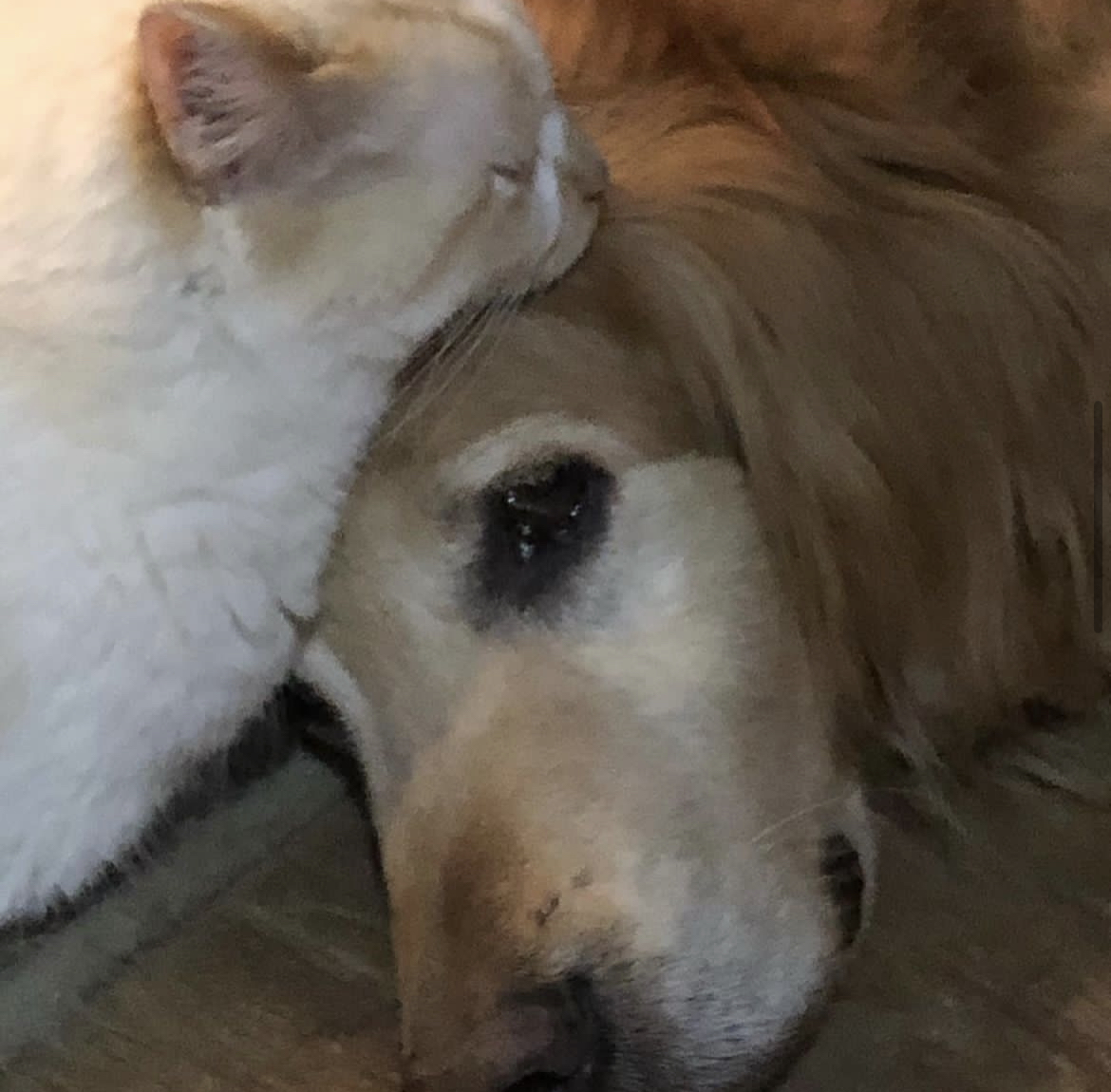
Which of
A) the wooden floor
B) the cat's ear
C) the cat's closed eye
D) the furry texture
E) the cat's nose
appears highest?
the cat's ear

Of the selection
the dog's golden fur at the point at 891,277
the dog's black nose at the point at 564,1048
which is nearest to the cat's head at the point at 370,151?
the dog's golden fur at the point at 891,277

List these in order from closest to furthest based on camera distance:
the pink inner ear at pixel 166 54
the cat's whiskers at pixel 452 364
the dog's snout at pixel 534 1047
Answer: the pink inner ear at pixel 166 54
the dog's snout at pixel 534 1047
the cat's whiskers at pixel 452 364

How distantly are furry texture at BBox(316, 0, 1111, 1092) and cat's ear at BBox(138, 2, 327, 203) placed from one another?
0.63ft

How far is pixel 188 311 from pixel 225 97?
12 cm

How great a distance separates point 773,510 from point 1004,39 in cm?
31

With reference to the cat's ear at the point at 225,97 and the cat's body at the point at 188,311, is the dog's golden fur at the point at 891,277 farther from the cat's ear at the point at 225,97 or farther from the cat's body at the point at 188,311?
the cat's ear at the point at 225,97

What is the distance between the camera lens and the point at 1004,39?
1.01m

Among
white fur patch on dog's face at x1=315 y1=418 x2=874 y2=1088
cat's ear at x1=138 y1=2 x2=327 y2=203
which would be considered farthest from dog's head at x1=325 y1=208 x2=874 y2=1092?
cat's ear at x1=138 y1=2 x2=327 y2=203

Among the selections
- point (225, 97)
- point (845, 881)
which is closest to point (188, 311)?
point (225, 97)

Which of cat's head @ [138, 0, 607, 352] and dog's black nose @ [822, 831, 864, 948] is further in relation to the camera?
dog's black nose @ [822, 831, 864, 948]

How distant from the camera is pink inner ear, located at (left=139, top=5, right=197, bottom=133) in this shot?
2.31 ft

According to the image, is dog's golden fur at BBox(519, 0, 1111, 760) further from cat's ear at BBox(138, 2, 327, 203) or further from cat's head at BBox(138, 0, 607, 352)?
cat's ear at BBox(138, 2, 327, 203)

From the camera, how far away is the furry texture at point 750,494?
90 centimetres

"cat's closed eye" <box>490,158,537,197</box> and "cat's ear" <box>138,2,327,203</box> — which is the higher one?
"cat's ear" <box>138,2,327,203</box>
